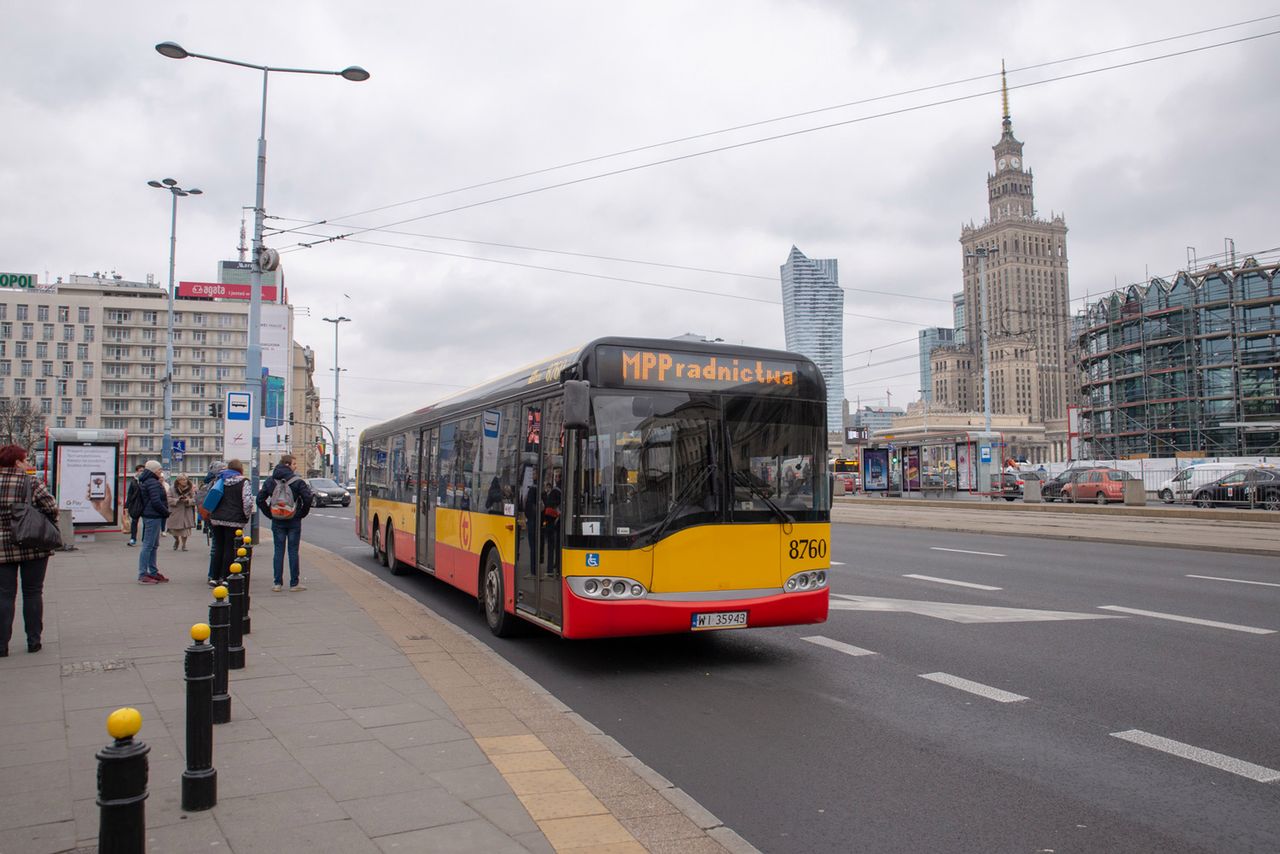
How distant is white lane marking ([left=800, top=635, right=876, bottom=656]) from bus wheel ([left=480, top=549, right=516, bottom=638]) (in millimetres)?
3043

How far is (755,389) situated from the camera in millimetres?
8523

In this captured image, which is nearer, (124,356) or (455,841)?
(455,841)

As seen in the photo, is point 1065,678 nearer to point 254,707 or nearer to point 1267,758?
point 1267,758

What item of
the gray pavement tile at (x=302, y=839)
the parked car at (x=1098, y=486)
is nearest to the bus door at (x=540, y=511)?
the gray pavement tile at (x=302, y=839)

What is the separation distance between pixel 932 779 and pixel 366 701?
3.73 metres

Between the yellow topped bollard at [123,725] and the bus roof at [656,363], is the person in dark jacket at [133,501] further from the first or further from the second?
the yellow topped bollard at [123,725]

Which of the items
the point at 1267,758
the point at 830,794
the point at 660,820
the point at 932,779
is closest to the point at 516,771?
the point at 660,820

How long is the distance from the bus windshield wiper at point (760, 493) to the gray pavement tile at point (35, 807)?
17.2 feet

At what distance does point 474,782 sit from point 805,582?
4270 millimetres

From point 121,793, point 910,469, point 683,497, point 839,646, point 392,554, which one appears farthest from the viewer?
point 910,469

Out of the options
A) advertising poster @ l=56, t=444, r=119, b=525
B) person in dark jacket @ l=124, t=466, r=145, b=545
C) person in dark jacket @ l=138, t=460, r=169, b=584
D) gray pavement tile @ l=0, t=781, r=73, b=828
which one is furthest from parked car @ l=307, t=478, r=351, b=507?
gray pavement tile @ l=0, t=781, r=73, b=828

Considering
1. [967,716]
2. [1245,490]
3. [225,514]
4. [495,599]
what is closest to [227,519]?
[225,514]

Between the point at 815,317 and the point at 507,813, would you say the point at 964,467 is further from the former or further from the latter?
the point at 815,317

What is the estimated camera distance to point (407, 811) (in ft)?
14.5
